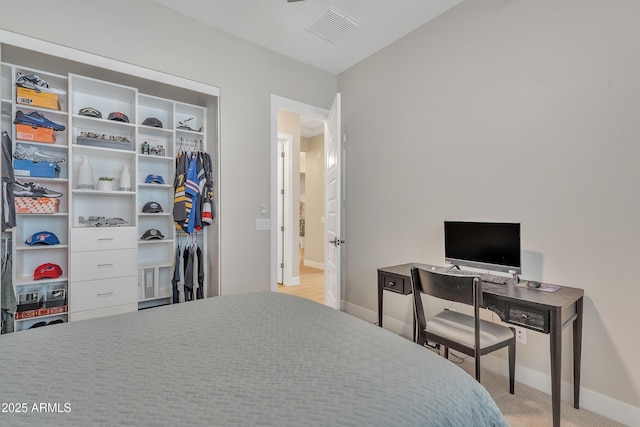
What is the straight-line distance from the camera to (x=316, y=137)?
659 centimetres

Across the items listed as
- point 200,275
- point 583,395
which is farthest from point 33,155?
point 583,395

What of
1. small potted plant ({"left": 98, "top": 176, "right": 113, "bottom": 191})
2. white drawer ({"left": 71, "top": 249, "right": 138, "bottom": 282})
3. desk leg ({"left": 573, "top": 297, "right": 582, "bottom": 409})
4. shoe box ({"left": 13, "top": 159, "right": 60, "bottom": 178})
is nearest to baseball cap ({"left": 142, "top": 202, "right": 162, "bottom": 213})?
small potted plant ({"left": 98, "top": 176, "right": 113, "bottom": 191})

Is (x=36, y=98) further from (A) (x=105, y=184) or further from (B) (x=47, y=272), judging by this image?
(B) (x=47, y=272)

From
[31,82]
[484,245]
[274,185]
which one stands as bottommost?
[484,245]

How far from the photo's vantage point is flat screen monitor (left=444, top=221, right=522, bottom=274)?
202 cm

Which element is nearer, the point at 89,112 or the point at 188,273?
the point at 89,112

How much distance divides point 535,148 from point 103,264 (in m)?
3.28

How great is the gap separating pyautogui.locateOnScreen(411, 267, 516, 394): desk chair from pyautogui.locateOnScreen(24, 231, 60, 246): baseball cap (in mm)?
2725

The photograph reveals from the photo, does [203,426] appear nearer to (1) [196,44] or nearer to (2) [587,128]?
(2) [587,128]

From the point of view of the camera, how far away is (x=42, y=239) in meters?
2.34

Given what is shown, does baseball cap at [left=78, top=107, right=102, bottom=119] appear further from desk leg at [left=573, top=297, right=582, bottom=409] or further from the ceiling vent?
desk leg at [left=573, top=297, right=582, bottom=409]

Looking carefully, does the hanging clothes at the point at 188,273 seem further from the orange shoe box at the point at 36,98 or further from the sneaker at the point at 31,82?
the sneaker at the point at 31,82

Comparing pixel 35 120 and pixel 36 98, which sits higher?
pixel 36 98

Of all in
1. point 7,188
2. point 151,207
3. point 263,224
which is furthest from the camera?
point 263,224
